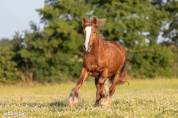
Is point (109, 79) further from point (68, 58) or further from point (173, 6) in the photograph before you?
point (173, 6)

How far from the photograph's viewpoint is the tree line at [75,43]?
1935 inches

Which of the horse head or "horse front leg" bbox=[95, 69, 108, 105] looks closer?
the horse head

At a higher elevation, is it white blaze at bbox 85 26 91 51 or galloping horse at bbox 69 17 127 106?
white blaze at bbox 85 26 91 51

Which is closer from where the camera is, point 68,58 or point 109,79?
point 109,79

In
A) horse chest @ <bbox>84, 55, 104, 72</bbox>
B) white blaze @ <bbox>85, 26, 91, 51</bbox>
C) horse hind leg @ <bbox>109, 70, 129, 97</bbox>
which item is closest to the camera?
white blaze @ <bbox>85, 26, 91, 51</bbox>

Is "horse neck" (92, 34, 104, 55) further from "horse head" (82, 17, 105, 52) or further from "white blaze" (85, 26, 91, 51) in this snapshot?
"white blaze" (85, 26, 91, 51)

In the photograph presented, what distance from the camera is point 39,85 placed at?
48.2 meters

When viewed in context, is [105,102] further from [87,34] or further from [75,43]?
[75,43]

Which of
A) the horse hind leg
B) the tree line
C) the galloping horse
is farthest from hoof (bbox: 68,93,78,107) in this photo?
the tree line

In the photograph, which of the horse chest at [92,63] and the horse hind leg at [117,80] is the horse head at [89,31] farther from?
the horse hind leg at [117,80]

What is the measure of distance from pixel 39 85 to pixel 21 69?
95.6 inches

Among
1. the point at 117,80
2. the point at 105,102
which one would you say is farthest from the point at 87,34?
the point at 117,80

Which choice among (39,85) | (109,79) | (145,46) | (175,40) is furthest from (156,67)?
(109,79)

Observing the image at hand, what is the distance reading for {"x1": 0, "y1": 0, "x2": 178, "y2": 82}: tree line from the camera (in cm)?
4916
